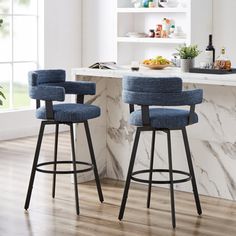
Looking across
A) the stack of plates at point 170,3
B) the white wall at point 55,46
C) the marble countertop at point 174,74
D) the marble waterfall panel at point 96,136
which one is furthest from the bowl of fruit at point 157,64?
the white wall at point 55,46

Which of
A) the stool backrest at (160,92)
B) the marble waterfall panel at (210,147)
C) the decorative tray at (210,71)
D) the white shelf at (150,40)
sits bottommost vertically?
the marble waterfall panel at (210,147)

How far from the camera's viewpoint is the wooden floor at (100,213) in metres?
4.48

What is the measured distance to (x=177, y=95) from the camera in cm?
446

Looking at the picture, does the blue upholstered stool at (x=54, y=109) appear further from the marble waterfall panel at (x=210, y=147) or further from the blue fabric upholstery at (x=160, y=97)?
the marble waterfall panel at (x=210, y=147)

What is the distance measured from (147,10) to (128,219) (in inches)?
160

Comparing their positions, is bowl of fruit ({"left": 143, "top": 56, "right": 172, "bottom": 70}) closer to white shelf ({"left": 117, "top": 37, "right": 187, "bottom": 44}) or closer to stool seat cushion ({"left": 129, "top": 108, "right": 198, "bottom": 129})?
stool seat cushion ({"left": 129, "top": 108, "right": 198, "bottom": 129})

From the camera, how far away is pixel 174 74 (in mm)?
5141

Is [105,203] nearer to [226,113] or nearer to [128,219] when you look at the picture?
[128,219]

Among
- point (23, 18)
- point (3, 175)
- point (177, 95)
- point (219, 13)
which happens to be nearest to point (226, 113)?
point (177, 95)

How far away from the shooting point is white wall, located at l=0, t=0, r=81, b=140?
8.09 m

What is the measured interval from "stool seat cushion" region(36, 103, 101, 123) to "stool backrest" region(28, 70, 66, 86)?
0.21 meters

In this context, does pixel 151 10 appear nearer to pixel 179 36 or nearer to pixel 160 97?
pixel 179 36

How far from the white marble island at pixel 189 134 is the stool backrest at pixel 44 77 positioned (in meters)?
0.35

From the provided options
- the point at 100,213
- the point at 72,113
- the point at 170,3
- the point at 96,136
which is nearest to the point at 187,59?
the point at 72,113
